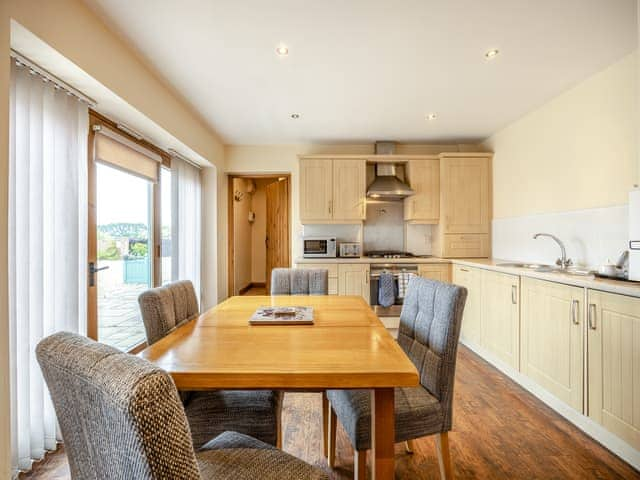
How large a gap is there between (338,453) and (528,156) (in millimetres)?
3328

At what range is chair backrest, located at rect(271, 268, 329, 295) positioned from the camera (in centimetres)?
239

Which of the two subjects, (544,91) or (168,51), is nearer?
(168,51)

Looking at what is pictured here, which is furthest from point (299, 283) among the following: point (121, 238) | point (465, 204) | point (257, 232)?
point (257, 232)

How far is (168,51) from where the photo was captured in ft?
7.40

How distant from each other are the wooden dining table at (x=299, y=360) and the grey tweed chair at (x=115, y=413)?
1.08 feet

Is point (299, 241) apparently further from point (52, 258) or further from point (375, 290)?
point (52, 258)

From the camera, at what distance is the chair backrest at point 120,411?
484 millimetres

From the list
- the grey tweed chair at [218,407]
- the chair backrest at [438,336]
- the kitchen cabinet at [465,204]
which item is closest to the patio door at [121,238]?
the grey tweed chair at [218,407]

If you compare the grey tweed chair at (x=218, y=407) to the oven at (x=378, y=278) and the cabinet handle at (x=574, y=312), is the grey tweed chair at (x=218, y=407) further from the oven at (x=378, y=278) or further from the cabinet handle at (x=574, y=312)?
the oven at (x=378, y=278)

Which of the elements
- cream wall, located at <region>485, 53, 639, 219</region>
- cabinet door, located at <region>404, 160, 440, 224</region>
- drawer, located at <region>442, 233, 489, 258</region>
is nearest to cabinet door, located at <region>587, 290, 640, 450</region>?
cream wall, located at <region>485, 53, 639, 219</region>

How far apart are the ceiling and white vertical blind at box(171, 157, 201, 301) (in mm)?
779

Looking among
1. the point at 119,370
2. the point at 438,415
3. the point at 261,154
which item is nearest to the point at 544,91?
the point at 438,415

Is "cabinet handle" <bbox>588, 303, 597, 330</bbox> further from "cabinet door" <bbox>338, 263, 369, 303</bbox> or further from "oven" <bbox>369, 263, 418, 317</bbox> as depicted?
"cabinet door" <bbox>338, 263, 369, 303</bbox>

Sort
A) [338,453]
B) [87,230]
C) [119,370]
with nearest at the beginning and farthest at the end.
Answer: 1. [119,370]
2. [338,453]
3. [87,230]
